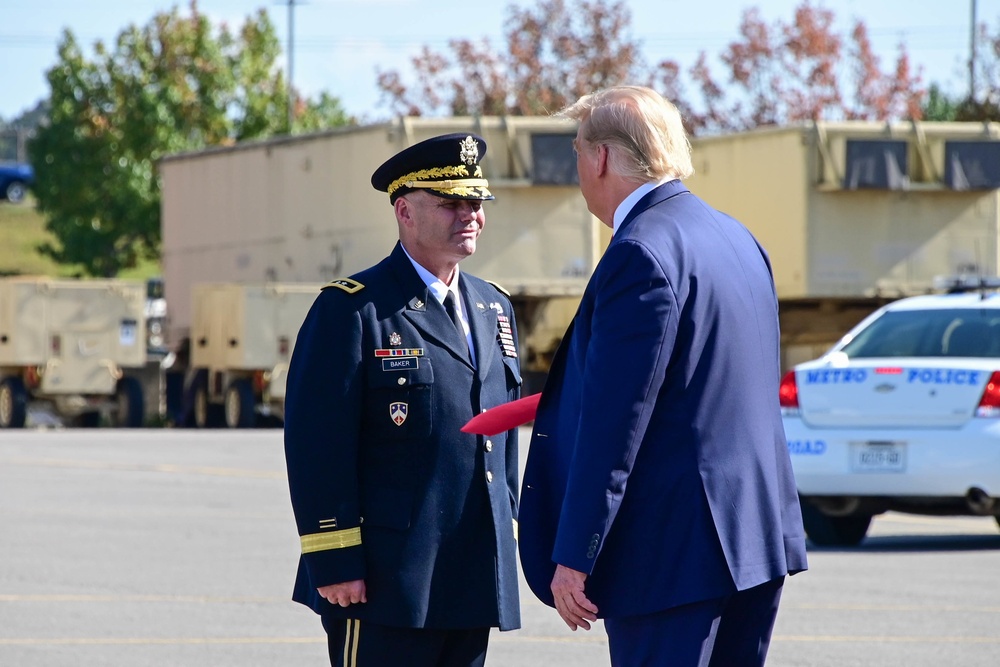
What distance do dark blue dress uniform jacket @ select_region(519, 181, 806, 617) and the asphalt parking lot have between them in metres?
3.47

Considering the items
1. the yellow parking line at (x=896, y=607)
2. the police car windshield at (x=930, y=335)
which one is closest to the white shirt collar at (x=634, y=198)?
the yellow parking line at (x=896, y=607)

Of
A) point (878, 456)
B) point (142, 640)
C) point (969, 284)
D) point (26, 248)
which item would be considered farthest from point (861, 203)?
point (26, 248)

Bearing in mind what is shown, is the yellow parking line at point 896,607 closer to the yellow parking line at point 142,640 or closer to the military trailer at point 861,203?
the yellow parking line at point 142,640

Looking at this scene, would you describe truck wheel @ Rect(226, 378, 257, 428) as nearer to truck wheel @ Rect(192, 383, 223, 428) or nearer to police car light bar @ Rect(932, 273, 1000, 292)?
truck wheel @ Rect(192, 383, 223, 428)

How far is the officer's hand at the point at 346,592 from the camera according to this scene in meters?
4.44

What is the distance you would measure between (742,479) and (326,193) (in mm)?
22339

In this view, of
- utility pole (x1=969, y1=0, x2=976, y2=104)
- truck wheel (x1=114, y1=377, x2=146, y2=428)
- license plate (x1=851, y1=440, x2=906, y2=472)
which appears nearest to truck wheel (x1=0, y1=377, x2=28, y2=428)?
truck wheel (x1=114, y1=377, x2=146, y2=428)

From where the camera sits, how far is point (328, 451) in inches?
175

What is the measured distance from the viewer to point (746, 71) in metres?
46.3

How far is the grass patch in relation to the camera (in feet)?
242

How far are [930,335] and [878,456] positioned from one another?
974 millimetres

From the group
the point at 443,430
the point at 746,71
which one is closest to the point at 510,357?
the point at 443,430

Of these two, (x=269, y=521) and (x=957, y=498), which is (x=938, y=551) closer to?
(x=957, y=498)

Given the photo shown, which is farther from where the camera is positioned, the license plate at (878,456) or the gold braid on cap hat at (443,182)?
the license plate at (878,456)
